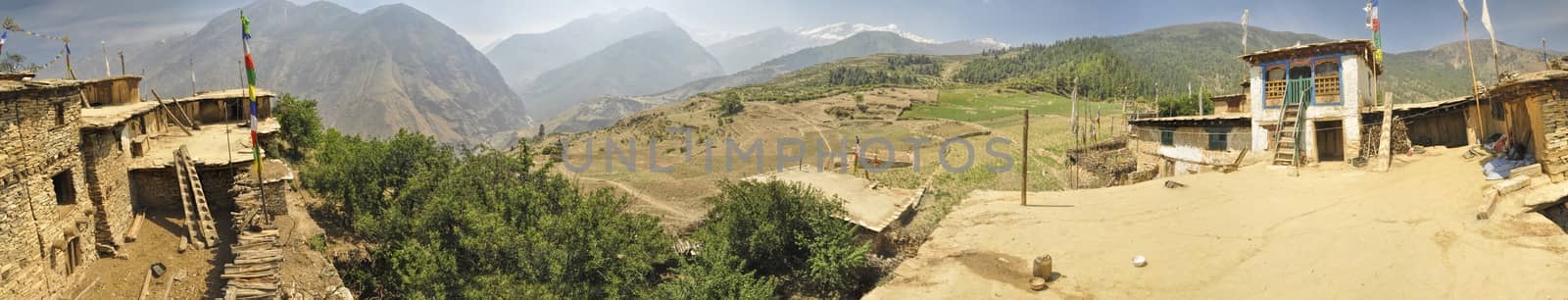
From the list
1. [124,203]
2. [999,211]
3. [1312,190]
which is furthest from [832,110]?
[124,203]

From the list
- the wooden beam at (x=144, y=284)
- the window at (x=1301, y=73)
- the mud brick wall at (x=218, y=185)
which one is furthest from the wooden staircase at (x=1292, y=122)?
the mud brick wall at (x=218, y=185)

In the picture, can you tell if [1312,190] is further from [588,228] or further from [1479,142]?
[588,228]

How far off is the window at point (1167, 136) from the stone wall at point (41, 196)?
35.7 meters

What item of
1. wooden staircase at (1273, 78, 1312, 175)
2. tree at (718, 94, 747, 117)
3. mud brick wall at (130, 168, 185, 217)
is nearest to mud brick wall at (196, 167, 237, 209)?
mud brick wall at (130, 168, 185, 217)

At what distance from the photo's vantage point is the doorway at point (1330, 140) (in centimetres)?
2419

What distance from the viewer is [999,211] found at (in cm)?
2239

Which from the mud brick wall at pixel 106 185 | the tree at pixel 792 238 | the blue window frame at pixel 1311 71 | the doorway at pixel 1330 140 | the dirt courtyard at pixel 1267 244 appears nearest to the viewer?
the dirt courtyard at pixel 1267 244

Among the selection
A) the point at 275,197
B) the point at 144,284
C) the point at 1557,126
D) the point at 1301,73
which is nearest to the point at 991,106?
the point at 1301,73

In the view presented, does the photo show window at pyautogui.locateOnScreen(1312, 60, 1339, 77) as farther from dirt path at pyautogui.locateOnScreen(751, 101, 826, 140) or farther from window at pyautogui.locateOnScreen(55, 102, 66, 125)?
window at pyautogui.locateOnScreen(55, 102, 66, 125)

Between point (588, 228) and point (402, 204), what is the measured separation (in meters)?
6.76

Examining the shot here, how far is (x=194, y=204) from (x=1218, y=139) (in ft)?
114

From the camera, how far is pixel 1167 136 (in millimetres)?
30234

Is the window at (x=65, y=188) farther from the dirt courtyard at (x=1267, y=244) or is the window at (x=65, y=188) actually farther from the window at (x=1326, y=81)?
the window at (x=1326, y=81)

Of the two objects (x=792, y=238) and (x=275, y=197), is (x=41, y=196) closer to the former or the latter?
(x=275, y=197)
